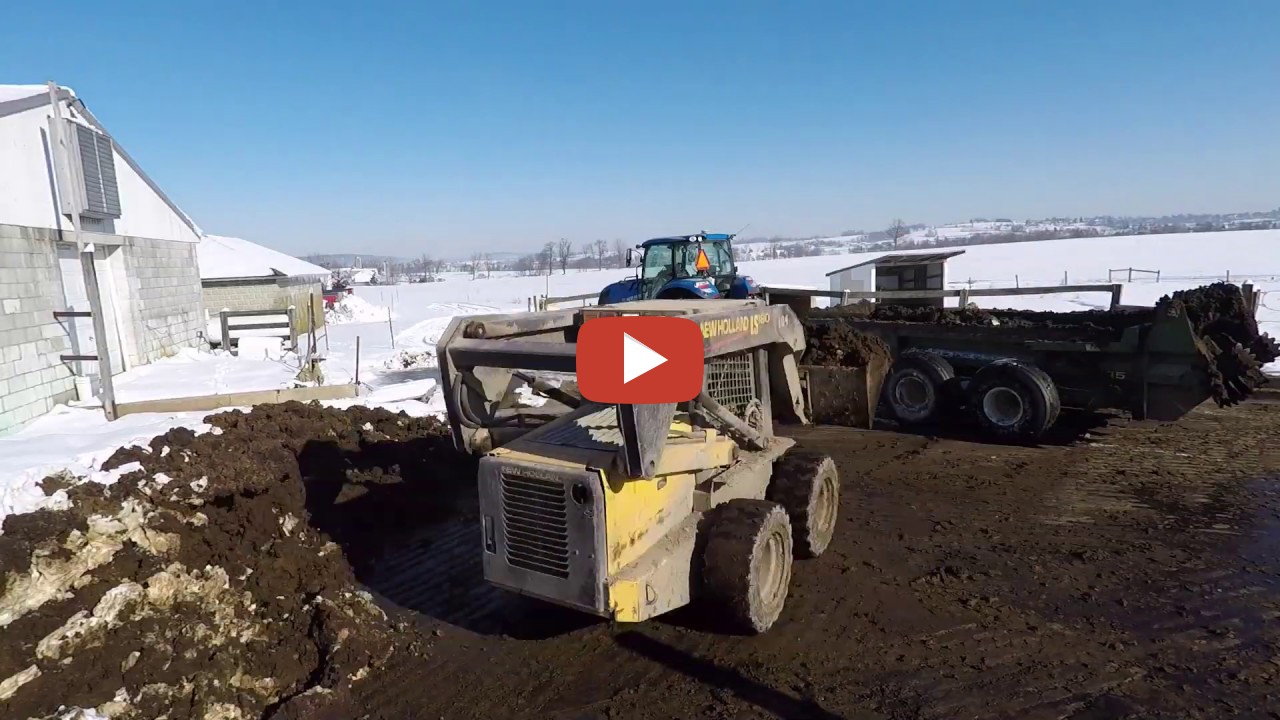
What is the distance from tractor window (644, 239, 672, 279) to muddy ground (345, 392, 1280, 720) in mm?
8966

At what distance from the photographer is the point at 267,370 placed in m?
13.2

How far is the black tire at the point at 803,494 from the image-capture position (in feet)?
17.3

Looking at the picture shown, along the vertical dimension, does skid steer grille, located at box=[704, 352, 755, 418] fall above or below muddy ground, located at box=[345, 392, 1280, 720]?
above

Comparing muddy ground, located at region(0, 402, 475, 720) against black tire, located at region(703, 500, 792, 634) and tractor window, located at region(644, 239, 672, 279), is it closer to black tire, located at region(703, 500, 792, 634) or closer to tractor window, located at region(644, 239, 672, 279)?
black tire, located at region(703, 500, 792, 634)

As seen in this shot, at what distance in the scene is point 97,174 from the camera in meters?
11.9

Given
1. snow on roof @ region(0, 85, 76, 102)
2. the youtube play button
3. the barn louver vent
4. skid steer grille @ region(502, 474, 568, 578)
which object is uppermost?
snow on roof @ region(0, 85, 76, 102)

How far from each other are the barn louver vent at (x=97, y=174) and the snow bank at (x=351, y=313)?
21.2 meters

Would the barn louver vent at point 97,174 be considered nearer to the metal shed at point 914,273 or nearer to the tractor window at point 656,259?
the tractor window at point 656,259

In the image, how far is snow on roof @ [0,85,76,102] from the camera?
1030cm

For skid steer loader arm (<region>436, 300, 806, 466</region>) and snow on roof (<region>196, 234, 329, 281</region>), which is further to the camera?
snow on roof (<region>196, 234, 329, 281</region>)

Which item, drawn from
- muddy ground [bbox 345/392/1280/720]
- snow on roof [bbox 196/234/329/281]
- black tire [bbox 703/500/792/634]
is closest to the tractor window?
muddy ground [bbox 345/392/1280/720]

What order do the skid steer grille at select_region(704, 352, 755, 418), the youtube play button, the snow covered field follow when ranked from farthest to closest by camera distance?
the snow covered field
the skid steer grille at select_region(704, 352, 755, 418)
the youtube play button

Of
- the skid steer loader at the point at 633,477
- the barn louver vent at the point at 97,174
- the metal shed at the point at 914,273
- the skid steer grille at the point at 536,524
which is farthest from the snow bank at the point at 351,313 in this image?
the skid steer grille at the point at 536,524

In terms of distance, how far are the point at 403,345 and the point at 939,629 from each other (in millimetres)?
19031
